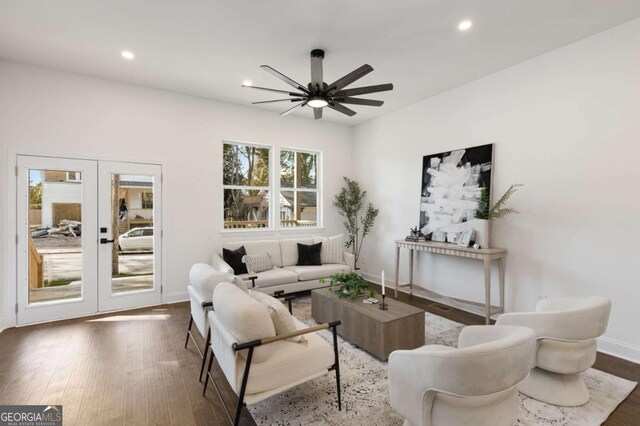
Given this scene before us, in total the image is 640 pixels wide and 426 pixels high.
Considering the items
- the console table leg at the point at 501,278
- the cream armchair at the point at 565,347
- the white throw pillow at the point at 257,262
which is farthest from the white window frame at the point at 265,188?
the cream armchair at the point at 565,347

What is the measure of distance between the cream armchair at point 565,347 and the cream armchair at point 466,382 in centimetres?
83

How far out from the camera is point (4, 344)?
134 inches

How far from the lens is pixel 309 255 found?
18.1 feet

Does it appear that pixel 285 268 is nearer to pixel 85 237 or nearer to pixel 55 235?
pixel 85 237

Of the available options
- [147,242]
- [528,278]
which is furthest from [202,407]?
[528,278]

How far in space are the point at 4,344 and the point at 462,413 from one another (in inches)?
184

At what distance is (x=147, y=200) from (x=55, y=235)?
4.00 ft

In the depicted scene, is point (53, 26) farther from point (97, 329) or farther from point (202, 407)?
point (202, 407)

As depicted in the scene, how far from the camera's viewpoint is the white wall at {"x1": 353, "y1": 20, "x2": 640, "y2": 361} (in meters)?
3.14

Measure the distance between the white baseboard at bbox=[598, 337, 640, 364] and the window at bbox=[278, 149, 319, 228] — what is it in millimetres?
4756

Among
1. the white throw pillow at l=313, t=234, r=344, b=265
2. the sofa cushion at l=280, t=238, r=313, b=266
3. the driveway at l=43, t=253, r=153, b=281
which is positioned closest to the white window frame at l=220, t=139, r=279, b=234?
the sofa cushion at l=280, t=238, r=313, b=266

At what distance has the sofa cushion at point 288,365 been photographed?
1.99 m

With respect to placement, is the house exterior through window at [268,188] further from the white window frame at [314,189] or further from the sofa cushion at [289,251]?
the sofa cushion at [289,251]

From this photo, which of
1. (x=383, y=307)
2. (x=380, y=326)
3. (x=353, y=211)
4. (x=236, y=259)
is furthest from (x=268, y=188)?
(x=380, y=326)
